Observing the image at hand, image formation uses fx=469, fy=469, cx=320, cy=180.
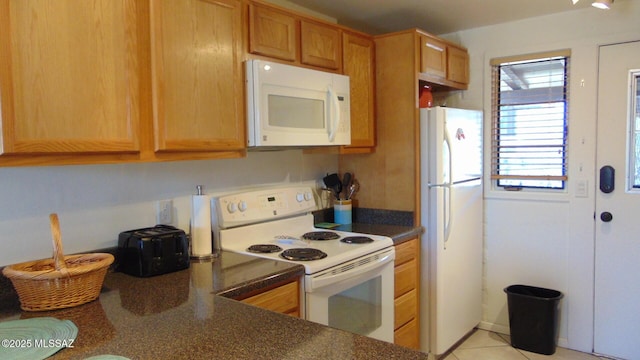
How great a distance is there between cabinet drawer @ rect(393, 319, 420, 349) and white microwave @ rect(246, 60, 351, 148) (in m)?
1.16

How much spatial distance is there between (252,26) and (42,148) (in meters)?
1.08

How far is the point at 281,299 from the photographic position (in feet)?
6.36

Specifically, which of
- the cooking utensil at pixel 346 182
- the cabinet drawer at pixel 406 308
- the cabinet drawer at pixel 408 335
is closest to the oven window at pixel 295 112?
the cooking utensil at pixel 346 182

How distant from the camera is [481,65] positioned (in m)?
3.42

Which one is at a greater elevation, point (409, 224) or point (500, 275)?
point (409, 224)

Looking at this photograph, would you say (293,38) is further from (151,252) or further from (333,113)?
(151,252)

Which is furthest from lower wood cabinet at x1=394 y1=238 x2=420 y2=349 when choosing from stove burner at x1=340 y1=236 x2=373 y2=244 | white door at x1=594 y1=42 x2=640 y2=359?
white door at x1=594 y1=42 x2=640 y2=359

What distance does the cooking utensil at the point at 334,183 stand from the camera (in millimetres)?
3107

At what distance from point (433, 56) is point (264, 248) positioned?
166 centimetres

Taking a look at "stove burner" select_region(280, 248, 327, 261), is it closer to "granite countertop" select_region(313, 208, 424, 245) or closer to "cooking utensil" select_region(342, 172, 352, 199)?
"granite countertop" select_region(313, 208, 424, 245)

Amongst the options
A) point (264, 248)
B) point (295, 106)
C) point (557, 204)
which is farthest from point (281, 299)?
point (557, 204)

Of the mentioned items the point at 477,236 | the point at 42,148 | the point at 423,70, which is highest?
the point at 423,70

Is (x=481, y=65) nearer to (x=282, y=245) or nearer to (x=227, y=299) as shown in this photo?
(x=282, y=245)

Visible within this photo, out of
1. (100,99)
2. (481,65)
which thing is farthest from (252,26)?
(481,65)
